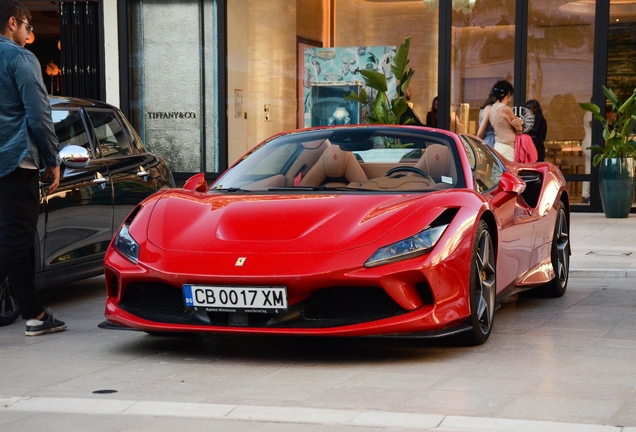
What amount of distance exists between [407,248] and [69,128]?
363cm

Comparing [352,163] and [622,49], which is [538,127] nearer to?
[622,49]

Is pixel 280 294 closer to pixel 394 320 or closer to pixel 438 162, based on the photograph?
pixel 394 320

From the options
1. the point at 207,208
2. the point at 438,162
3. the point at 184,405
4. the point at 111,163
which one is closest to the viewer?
the point at 184,405

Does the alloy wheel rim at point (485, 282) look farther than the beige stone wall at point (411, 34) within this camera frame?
No

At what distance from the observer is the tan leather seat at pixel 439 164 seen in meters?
6.35

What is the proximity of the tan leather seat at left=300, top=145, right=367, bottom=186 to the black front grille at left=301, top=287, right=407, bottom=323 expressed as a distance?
1.12 meters

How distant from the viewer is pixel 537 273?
7398 millimetres

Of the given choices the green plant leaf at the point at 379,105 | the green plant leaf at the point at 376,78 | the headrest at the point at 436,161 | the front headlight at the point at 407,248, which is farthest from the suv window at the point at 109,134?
the green plant leaf at the point at 376,78

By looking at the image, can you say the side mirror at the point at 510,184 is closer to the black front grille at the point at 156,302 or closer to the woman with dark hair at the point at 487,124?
the black front grille at the point at 156,302

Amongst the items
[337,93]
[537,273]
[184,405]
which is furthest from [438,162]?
[337,93]

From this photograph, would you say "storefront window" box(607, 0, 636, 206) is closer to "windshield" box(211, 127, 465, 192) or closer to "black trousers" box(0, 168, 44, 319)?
"windshield" box(211, 127, 465, 192)

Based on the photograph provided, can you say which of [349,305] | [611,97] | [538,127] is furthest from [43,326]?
[538,127]

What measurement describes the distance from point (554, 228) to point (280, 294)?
319cm

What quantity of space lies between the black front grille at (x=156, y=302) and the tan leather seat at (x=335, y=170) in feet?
4.05
